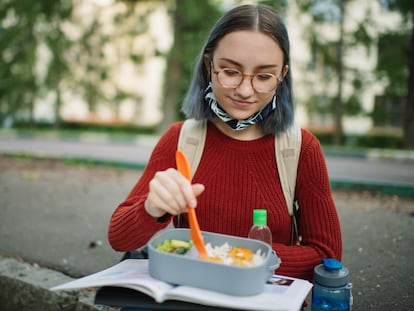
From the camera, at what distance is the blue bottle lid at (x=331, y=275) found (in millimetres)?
1384

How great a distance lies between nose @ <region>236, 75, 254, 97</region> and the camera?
1.59m

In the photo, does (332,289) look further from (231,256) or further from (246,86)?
(246,86)

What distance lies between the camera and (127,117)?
101 ft

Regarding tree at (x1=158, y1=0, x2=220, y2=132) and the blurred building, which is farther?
the blurred building

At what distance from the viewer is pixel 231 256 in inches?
51.3

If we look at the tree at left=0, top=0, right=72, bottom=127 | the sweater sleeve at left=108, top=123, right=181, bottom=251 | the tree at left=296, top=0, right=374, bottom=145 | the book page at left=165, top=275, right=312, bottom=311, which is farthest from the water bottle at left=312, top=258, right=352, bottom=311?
the tree at left=296, top=0, right=374, bottom=145

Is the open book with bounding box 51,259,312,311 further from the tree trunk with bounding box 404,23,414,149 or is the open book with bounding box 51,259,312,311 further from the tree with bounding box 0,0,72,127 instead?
the tree trunk with bounding box 404,23,414,149

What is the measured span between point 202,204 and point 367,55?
16.1m

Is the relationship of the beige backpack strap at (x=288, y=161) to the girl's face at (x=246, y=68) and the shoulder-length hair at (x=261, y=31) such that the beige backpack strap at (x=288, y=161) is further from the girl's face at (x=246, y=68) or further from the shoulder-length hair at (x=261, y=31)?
the girl's face at (x=246, y=68)

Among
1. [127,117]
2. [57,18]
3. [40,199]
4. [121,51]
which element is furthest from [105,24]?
[127,117]

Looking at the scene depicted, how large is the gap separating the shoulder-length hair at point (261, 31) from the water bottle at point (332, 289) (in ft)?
1.96

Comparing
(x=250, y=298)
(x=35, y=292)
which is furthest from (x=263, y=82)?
(x=35, y=292)

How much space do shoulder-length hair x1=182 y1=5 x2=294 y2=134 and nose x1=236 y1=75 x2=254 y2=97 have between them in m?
0.17

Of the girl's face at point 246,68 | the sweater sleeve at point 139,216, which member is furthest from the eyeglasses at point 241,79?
the sweater sleeve at point 139,216
